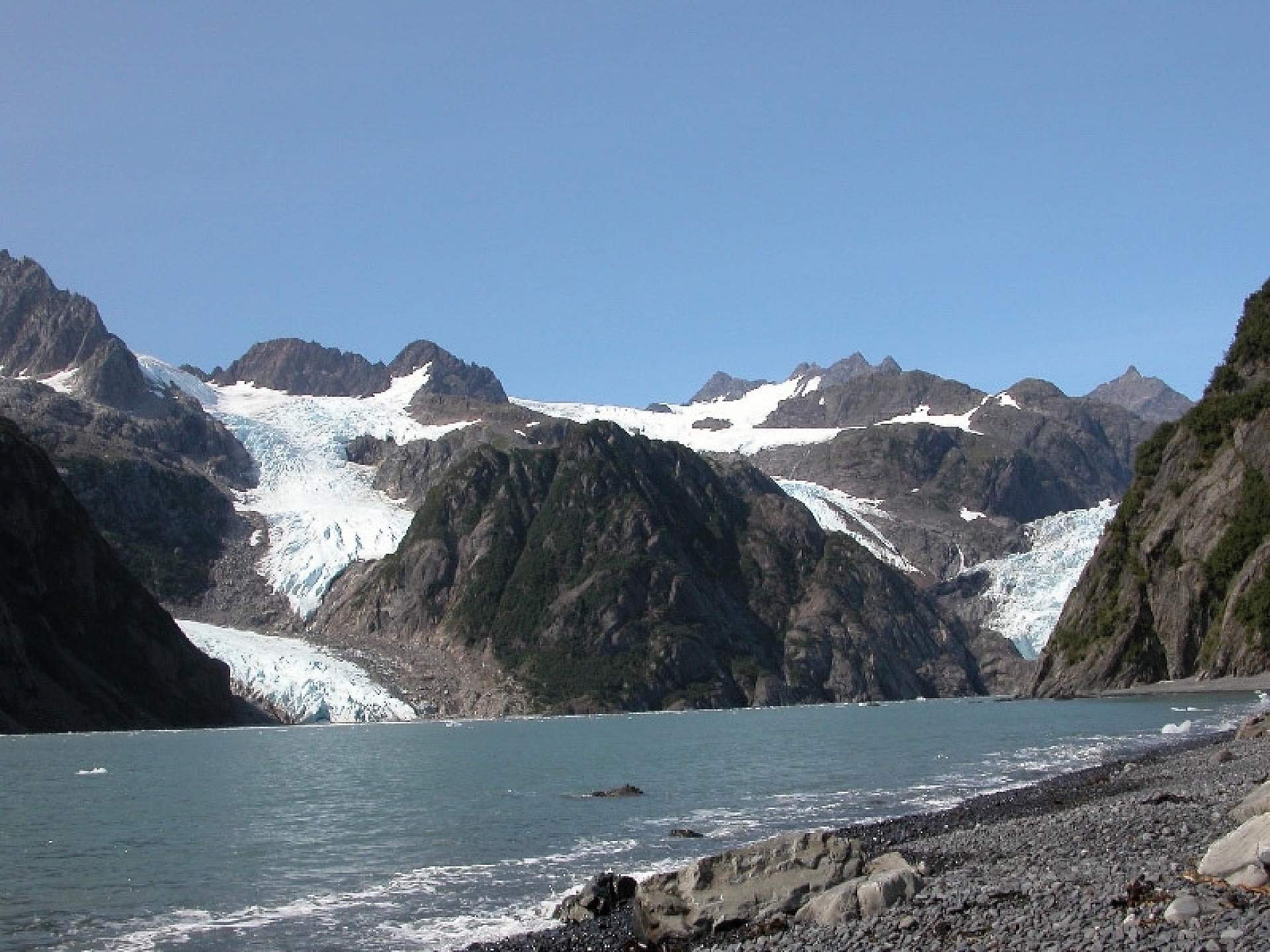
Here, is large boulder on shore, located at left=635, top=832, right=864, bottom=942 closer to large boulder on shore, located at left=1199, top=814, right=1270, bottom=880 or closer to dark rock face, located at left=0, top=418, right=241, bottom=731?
large boulder on shore, located at left=1199, top=814, right=1270, bottom=880

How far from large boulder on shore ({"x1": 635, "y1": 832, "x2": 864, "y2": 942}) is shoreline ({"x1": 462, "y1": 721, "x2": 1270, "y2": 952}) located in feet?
2.61

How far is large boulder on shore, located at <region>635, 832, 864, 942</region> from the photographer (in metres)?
28.9

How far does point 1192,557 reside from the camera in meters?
155

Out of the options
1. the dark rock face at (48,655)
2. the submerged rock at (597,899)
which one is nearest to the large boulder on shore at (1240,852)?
the submerged rock at (597,899)

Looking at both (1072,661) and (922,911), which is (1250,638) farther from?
(922,911)

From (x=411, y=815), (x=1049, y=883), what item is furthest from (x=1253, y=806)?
(x=411, y=815)

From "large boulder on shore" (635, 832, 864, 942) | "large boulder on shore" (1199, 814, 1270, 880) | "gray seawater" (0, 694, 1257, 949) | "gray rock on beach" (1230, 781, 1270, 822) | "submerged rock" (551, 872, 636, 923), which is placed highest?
"large boulder on shore" (1199, 814, 1270, 880)

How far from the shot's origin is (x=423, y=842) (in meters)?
50.8

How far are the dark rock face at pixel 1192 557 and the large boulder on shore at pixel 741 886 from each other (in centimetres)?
11953

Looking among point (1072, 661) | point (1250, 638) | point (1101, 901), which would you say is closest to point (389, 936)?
point (1101, 901)

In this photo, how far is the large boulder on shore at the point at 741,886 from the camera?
28.9 metres

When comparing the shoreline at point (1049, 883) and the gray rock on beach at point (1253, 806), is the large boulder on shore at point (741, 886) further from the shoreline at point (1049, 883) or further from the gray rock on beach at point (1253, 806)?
the gray rock on beach at point (1253, 806)

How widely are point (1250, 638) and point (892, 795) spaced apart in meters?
91.2

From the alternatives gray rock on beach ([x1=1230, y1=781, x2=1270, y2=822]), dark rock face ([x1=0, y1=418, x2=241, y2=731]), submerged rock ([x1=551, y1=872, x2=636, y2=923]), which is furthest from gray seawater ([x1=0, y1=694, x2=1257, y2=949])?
dark rock face ([x1=0, y1=418, x2=241, y2=731])
